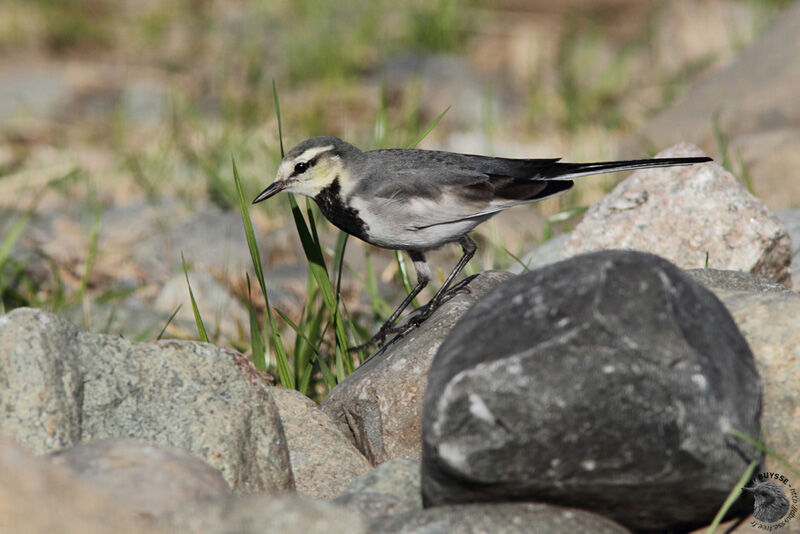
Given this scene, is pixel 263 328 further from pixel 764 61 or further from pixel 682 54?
pixel 682 54

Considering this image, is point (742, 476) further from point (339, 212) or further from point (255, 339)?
point (339, 212)

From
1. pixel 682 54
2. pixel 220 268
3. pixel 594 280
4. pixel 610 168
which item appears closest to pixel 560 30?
pixel 682 54

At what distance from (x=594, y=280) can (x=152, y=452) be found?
1.20 meters

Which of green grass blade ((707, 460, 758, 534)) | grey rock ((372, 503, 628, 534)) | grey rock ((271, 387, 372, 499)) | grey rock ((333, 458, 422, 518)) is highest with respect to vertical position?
green grass blade ((707, 460, 758, 534))

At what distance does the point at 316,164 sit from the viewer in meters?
4.07

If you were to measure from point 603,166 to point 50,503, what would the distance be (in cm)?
256

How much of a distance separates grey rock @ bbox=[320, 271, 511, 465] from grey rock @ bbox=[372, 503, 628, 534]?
781mm

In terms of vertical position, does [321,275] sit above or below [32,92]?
below

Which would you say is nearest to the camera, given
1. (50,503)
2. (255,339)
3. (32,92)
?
(50,503)

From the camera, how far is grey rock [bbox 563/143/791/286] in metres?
4.03

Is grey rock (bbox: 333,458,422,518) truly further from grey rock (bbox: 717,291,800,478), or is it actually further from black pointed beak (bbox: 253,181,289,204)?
black pointed beak (bbox: 253,181,289,204)

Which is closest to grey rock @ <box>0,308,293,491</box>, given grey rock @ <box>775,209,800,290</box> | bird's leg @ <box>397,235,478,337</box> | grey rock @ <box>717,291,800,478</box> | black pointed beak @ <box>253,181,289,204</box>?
bird's leg @ <box>397,235,478,337</box>

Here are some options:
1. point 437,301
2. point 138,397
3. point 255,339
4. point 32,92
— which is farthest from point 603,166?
point 32,92

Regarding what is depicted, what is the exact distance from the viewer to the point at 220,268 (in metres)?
5.84
